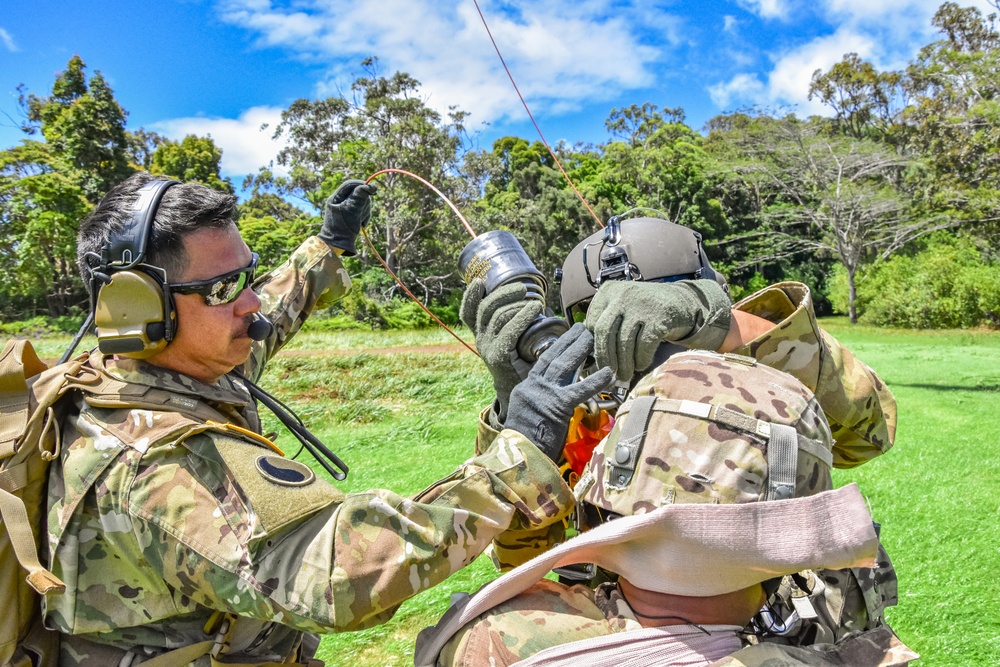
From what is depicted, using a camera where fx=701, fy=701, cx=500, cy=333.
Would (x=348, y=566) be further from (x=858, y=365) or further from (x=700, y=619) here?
(x=858, y=365)

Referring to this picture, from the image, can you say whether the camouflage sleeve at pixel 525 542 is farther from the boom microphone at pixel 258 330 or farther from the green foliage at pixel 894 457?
the green foliage at pixel 894 457

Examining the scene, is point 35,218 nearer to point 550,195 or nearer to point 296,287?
point 550,195

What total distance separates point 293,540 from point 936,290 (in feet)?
101

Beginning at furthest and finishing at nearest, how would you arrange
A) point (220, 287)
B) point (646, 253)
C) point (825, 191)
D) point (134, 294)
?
point (825, 191) < point (646, 253) < point (220, 287) < point (134, 294)

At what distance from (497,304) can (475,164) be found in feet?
119

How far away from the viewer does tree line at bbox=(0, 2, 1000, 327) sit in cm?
2648

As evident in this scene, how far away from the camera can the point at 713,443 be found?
1688 mm

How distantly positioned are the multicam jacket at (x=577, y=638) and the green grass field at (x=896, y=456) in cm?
260

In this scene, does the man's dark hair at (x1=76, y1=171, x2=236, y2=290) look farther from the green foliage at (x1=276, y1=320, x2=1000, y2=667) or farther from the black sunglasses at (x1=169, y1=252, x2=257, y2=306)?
the green foliage at (x1=276, y1=320, x2=1000, y2=667)

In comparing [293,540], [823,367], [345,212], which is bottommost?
[293,540]

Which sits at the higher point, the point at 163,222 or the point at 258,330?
the point at 163,222

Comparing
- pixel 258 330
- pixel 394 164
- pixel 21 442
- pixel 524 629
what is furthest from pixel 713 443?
pixel 394 164

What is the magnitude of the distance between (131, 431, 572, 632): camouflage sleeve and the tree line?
19301 mm

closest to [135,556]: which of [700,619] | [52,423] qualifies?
[52,423]
